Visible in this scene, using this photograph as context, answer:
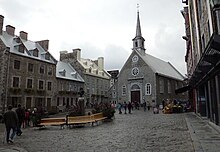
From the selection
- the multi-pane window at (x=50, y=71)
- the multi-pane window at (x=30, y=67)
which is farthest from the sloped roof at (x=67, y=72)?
the multi-pane window at (x=30, y=67)

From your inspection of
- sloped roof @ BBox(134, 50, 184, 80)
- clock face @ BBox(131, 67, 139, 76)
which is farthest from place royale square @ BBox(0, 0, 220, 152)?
sloped roof @ BBox(134, 50, 184, 80)

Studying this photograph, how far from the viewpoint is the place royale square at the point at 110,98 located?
9.03 m

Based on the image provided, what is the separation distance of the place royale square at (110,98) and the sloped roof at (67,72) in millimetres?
247

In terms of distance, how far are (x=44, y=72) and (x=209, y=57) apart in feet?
98.6

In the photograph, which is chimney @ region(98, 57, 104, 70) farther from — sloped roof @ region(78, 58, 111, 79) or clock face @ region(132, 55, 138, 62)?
clock face @ region(132, 55, 138, 62)

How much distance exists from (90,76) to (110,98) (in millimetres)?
8338

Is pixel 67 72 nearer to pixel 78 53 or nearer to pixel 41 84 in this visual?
pixel 78 53

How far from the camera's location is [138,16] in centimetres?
5694

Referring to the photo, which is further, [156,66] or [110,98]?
[110,98]

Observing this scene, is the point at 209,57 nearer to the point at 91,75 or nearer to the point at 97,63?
the point at 91,75

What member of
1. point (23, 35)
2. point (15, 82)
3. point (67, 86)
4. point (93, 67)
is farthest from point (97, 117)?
point (93, 67)

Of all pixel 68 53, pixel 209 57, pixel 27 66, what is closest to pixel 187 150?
pixel 209 57

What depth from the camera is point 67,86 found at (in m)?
41.3

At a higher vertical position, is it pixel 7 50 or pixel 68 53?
pixel 68 53
